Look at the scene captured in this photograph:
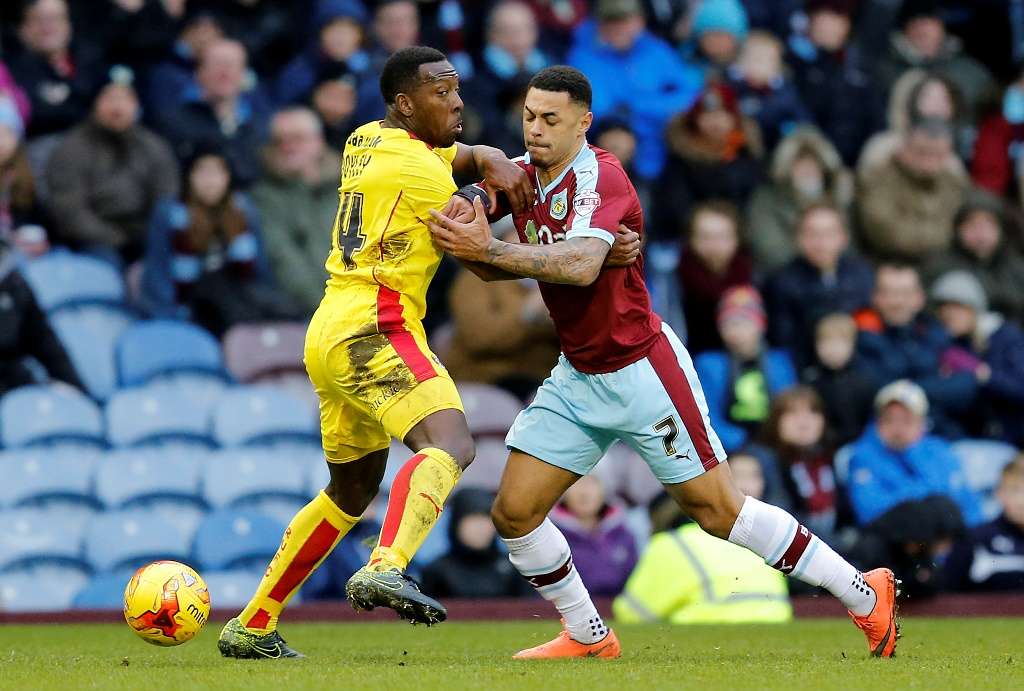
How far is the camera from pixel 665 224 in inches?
563

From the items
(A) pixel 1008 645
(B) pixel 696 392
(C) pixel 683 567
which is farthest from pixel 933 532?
(B) pixel 696 392

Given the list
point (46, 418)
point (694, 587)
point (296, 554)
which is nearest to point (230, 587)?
point (46, 418)

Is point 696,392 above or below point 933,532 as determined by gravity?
above

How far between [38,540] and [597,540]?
359 centimetres

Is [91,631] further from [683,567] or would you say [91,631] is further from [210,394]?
[683,567]

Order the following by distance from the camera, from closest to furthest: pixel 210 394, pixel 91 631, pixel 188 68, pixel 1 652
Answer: pixel 1 652 < pixel 91 631 < pixel 210 394 < pixel 188 68

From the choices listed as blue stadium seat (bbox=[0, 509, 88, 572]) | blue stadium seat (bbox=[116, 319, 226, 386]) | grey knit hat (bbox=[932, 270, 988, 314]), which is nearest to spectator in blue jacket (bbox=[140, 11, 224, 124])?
blue stadium seat (bbox=[116, 319, 226, 386])

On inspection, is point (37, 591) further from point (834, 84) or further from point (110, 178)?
point (834, 84)

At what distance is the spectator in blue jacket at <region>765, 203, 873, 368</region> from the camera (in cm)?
1386

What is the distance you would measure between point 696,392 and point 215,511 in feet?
16.3

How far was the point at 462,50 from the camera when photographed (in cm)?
1513

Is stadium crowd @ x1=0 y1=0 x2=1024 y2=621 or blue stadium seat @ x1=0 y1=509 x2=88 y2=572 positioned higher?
stadium crowd @ x1=0 y1=0 x2=1024 y2=621

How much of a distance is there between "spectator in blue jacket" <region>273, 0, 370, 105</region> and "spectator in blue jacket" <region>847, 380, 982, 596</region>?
4.94 m

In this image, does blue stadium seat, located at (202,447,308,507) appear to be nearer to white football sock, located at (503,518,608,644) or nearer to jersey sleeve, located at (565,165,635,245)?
white football sock, located at (503,518,608,644)
